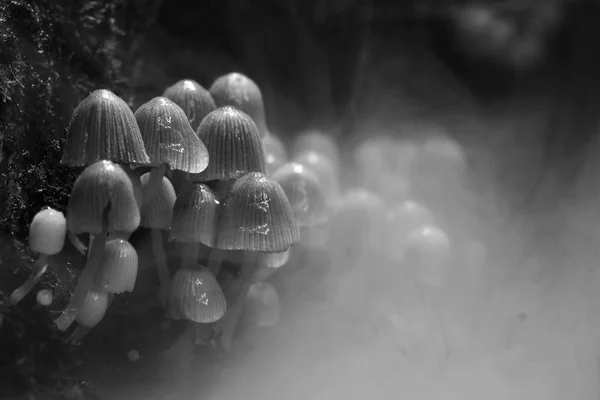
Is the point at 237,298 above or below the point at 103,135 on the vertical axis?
below

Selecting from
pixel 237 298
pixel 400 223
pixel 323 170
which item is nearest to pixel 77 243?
pixel 237 298

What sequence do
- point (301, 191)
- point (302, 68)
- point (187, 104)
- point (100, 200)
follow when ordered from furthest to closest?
point (302, 68) → point (301, 191) → point (187, 104) → point (100, 200)

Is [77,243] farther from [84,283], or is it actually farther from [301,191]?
[301,191]

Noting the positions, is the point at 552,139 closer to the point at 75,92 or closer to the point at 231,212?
the point at 231,212

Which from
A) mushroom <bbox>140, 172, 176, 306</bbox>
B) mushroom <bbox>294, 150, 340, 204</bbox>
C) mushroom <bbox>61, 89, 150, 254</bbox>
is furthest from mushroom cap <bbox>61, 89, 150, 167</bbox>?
mushroom <bbox>294, 150, 340, 204</bbox>

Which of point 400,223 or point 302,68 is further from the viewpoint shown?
point 302,68

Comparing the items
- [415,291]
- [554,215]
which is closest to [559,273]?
[554,215]
